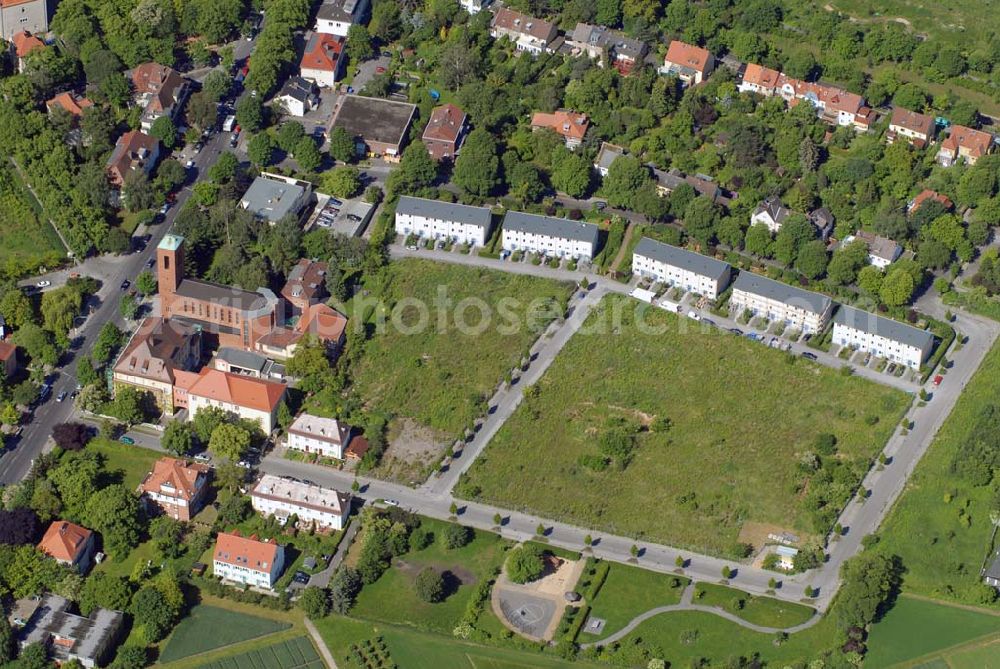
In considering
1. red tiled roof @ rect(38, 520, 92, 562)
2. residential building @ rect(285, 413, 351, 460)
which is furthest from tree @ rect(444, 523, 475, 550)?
red tiled roof @ rect(38, 520, 92, 562)

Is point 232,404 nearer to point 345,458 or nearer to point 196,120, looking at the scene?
point 345,458

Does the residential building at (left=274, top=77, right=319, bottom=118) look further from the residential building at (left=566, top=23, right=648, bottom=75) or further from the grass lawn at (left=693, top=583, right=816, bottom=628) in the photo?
the grass lawn at (left=693, top=583, right=816, bottom=628)

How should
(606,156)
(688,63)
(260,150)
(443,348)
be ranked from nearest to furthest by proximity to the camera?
(443,348), (260,150), (606,156), (688,63)

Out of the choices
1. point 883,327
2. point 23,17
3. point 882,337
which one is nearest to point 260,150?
point 23,17

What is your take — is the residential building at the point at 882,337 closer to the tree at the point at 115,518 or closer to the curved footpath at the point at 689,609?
the curved footpath at the point at 689,609

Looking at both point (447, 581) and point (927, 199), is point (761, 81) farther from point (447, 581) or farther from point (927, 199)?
point (447, 581)

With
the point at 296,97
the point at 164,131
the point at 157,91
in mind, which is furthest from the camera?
the point at 296,97

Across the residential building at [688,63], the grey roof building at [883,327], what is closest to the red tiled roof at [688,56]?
the residential building at [688,63]
